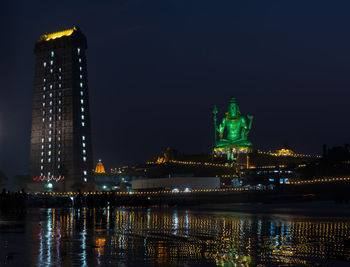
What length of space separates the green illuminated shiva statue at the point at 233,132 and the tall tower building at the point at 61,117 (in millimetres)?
35968

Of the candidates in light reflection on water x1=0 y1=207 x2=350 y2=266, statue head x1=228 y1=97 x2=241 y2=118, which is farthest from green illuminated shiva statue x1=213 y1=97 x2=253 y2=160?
light reflection on water x1=0 y1=207 x2=350 y2=266

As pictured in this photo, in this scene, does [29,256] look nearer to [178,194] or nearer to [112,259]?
[112,259]

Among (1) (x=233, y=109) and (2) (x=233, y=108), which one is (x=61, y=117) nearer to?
(2) (x=233, y=108)

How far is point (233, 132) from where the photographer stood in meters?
146

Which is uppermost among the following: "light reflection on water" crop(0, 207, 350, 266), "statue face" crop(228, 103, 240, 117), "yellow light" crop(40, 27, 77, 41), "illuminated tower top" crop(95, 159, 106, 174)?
"yellow light" crop(40, 27, 77, 41)

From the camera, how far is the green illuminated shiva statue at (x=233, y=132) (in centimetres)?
13850

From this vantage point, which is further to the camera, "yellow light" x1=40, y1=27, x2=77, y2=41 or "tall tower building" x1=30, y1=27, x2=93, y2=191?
"yellow light" x1=40, y1=27, x2=77, y2=41

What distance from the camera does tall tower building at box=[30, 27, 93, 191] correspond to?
123250 millimetres

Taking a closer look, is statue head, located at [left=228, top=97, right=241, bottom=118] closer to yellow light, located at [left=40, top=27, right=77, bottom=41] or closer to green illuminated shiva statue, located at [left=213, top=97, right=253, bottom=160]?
green illuminated shiva statue, located at [left=213, top=97, right=253, bottom=160]

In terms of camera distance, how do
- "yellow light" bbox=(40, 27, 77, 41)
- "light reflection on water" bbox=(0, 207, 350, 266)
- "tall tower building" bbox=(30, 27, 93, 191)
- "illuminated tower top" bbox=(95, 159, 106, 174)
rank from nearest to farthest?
"light reflection on water" bbox=(0, 207, 350, 266)
"tall tower building" bbox=(30, 27, 93, 191)
"yellow light" bbox=(40, 27, 77, 41)
"illuminated tower top" bbox=(95, 159, 106, 174)

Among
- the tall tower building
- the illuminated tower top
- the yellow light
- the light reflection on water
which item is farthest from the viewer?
the illuminated tower top

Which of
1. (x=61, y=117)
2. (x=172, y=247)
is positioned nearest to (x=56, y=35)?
(x=61, y=117)

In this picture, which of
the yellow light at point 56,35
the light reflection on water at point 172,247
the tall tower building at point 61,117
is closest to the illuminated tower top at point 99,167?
the tall tower building at point 61,117

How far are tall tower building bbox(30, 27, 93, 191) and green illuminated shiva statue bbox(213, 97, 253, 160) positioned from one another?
3597cm
